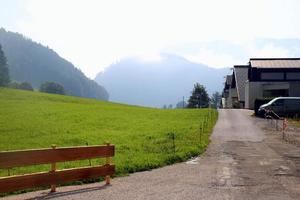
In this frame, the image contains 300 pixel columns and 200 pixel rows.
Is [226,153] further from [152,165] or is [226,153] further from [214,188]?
[214,188]

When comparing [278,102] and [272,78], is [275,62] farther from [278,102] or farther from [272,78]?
[278,102]

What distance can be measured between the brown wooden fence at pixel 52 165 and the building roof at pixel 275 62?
58215 millimetres

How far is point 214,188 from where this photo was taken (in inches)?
428

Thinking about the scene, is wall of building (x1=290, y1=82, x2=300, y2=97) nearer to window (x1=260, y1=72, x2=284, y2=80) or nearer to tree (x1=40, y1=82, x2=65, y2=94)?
window (x1=260, y1=72, x2=284, y2=80)

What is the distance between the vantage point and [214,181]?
11883mm

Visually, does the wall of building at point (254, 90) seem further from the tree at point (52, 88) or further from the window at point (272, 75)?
the tree at point (52, 88)

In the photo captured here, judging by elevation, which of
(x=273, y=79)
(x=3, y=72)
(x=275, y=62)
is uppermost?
(x=3, y=72)

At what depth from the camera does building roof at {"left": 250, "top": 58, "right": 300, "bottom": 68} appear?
67000 mm

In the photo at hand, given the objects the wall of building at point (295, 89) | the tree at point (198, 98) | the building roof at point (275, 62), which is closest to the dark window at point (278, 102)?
the wall of building at point (295, 89)

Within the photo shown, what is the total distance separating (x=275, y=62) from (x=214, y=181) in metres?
58.9

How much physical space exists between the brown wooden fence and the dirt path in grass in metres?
0.28

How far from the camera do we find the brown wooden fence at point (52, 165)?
8.84 m

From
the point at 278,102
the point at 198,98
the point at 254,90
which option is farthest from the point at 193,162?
the point at 198,98

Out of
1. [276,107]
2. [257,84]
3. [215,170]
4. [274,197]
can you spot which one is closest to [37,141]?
[215,170]
